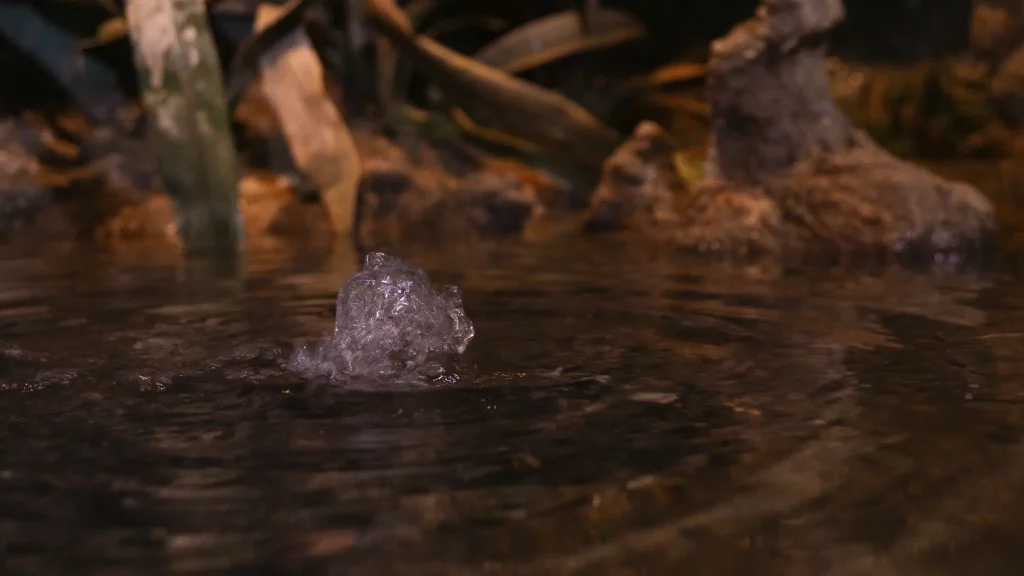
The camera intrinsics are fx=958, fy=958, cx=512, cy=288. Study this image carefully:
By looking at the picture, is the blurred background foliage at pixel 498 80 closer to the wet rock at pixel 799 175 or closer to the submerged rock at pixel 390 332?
the wet rock at pixel 799 175

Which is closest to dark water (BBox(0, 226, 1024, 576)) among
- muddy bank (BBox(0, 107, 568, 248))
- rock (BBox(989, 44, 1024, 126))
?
muddy bank (BBox(0, 107, 568, 248))

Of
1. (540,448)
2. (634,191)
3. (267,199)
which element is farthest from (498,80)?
(540,448)

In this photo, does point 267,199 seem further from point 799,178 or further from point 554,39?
Result: point 799,178

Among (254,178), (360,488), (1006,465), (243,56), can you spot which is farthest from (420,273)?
(254,178)

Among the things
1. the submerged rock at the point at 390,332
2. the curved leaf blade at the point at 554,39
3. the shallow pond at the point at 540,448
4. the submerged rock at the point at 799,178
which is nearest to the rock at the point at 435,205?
the curved leaf blade at the point at 554,39

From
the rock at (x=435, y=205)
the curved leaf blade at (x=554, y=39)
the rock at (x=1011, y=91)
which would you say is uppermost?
the curved leaf blade at (x=554, y=39)

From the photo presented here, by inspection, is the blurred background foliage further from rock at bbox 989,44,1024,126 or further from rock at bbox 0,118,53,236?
rock at bbox 0,118,53,236

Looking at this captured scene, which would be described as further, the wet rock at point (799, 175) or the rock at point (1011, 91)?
the rock at point (1011, 91)

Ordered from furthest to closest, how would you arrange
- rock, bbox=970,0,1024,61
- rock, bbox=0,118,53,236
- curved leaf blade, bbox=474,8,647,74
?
rock, bbox=970,0,1024,61 → curved leaf blade, bbox=474,8,647,74 → rock, bbox=0,118,53,236
